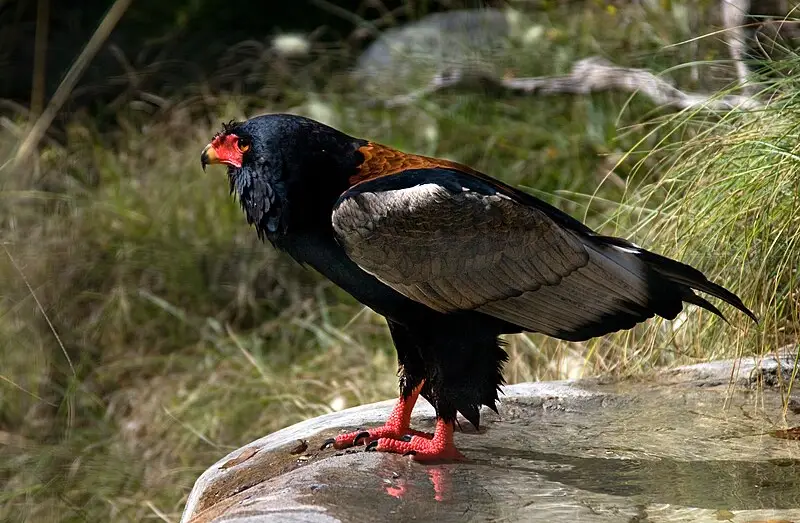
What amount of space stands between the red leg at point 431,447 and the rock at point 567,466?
40 mm

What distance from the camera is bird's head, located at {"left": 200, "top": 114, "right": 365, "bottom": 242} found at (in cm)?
327

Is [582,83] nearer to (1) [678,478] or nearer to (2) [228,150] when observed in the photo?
(2) [228,150]

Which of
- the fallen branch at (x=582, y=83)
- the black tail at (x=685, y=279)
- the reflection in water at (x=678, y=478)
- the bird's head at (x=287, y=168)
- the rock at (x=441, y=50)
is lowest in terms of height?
the reflection in water at (x=678, y=478)

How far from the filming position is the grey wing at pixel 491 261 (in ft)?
10.4

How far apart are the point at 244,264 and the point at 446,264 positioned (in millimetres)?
3776

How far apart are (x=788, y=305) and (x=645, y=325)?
0.60 metres

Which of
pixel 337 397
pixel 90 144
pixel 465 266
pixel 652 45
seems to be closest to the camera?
pixel 465 266

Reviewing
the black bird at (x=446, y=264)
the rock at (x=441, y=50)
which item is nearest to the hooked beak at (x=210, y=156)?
the black bird at (x=446, y=264)

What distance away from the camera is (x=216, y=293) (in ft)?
22.1

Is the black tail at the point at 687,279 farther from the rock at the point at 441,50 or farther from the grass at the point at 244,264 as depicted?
the rock at the point at 441,50

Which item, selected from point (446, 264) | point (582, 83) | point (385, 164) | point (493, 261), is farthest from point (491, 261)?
point (582, 83)

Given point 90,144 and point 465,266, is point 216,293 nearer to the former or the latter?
point 90,144

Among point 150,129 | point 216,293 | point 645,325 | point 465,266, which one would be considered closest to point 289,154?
point 465,266

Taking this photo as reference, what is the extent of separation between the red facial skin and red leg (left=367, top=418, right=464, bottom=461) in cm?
97
